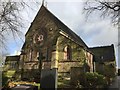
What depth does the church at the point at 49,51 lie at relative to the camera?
114 feet

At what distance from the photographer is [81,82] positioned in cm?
2016

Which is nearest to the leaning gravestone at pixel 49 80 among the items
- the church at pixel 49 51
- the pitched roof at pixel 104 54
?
the church at pixel 49 51

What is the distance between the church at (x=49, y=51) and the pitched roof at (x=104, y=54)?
38.4 feet

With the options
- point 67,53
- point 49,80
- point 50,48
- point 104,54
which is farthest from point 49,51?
point 49,80

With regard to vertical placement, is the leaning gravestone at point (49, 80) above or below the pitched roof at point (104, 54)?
below

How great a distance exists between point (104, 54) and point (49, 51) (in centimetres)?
1864

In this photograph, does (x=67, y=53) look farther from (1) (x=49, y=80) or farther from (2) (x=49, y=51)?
(1) (x=49, y=80)

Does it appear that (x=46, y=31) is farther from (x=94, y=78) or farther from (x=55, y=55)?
(x=94, y=78)

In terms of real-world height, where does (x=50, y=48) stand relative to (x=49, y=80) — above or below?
above

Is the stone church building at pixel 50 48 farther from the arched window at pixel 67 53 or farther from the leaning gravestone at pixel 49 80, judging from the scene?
the leaning gravestone at pixel 49 80

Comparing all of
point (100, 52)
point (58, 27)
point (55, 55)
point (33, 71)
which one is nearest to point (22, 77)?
point (33, 71)

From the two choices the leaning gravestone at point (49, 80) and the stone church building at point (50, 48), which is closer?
the leaning gravestone at point (49, 80)

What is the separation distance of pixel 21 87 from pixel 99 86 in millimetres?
8709

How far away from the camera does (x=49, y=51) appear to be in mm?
36219
